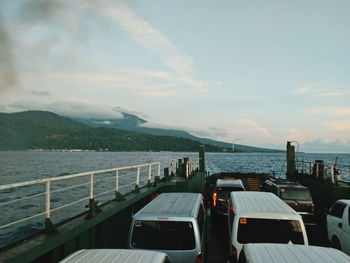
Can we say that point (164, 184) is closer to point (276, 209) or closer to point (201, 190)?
point (201, 190)

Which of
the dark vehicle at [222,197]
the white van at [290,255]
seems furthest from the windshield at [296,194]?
the white van at [290,255]

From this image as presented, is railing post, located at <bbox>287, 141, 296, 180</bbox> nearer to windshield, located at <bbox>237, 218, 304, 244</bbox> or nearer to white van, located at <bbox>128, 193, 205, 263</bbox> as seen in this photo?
windshield, located at <bbox>237, 218, 304, 244</bbox>

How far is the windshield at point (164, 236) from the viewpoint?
5.57 metres

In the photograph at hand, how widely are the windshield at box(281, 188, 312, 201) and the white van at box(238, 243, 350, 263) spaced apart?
7.97 meters

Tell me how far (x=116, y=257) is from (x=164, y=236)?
2.05m

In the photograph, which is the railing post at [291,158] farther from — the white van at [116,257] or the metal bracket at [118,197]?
the white van at [116,257]

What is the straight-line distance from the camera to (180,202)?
23.3ft

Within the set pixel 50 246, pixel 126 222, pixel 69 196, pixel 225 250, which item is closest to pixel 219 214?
pixel 225 250

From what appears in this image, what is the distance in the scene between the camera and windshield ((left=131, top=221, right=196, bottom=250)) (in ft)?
18.3

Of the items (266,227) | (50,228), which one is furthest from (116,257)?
(266,227)

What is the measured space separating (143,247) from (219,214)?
738cm

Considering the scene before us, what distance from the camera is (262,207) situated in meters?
6.59

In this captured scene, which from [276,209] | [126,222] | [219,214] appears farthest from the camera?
[219,214]

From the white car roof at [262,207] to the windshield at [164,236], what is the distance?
1302mm
